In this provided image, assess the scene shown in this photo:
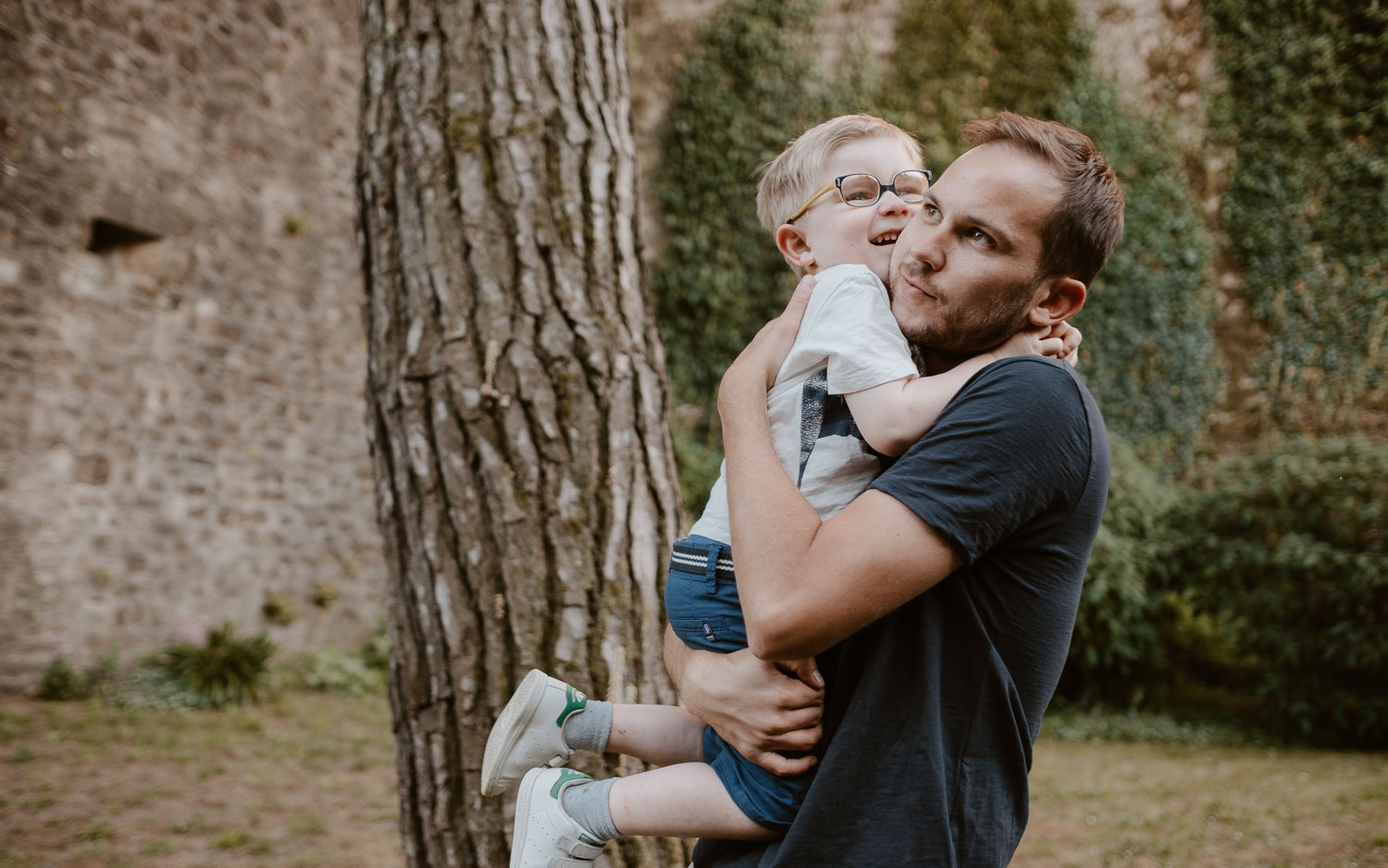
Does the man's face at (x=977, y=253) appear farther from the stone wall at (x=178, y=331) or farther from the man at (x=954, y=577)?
the stone wall at (x=178, y=331)

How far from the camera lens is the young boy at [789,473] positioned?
4.41ft

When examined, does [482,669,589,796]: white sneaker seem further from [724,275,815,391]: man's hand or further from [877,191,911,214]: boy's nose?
[877,191,911,214]: boy's nose

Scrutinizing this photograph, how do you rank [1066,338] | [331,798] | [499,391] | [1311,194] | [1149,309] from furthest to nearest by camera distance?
[1149,309], [1311,194], [331,798], [499,391], [1066,338]

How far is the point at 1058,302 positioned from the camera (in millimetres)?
1394

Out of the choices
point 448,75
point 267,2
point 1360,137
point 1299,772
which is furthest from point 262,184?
point 1360,137

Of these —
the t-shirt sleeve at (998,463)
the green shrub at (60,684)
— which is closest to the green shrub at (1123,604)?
the t-shirt sleeve at (998,463)

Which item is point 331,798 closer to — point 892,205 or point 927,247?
point 892,205

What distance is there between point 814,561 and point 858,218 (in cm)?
87

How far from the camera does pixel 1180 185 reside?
978cm

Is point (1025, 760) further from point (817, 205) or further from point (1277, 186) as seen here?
point (1277, 186)

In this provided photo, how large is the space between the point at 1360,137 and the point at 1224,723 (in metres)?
6.37

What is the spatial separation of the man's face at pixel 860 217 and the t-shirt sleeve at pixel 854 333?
0.23m

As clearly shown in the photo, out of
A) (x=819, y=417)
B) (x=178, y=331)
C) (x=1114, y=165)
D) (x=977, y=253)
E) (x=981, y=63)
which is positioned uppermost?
(x=981, y=63)

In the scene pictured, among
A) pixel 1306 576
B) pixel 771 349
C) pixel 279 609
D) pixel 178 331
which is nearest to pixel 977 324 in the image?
pixel 771 349
